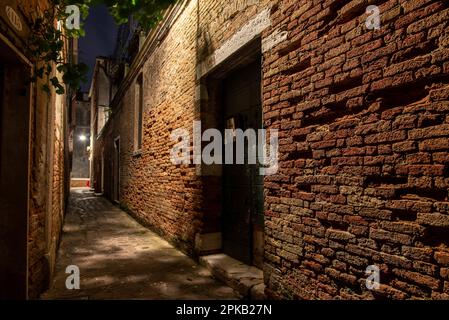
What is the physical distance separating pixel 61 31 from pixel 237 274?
3.73 metres

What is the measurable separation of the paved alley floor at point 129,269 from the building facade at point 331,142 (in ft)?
2.01

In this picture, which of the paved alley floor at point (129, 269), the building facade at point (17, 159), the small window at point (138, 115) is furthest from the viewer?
the small window at point (138, 115)

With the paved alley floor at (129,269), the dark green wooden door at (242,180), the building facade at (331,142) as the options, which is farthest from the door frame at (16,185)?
the dark green wooden door at (242,180)

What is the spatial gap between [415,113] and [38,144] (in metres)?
3.54

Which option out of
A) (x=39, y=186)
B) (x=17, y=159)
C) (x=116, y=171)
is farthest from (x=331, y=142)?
(x=116, y=171)

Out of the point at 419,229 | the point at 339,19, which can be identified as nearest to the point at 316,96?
the point at 339,19

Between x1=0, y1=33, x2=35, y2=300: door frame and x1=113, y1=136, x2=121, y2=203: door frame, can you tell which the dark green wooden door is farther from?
x1=113, y1=136, x2=121, y2=203: door frame

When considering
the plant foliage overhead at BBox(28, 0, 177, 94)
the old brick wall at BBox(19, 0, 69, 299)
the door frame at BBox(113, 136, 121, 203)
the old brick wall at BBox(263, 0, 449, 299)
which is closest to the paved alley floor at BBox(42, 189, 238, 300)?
the old brick wall at BBox(19, 0, 69, 299)

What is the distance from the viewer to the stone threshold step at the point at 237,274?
3.64 metres

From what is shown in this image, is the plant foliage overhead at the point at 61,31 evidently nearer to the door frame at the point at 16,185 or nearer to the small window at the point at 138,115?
the door frame at the point at 16,185

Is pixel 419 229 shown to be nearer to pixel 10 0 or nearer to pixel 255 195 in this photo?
pixel 255 195

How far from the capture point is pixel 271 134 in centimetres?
349

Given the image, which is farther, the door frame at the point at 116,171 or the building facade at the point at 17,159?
the door frame at the point at 116,171

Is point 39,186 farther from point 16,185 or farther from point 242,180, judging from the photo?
point 242,180
